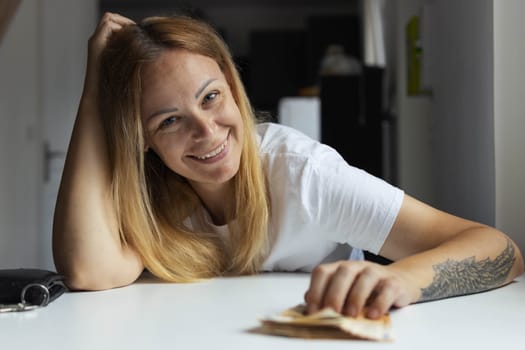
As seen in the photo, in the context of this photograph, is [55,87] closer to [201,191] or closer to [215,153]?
[201,191]

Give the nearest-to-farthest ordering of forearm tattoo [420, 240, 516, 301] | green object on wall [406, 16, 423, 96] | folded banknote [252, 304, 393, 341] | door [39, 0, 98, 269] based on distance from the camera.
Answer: folded banknote [252, 304, 393, 341] < forearm tattoo [420, 240, 516, 301] < green object on wall [406, 16, 423, 96] < door [39, 0, 98, 269]

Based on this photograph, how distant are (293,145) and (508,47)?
55 cm

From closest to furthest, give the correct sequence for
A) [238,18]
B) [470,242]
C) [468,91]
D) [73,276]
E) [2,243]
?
1. [470,242]
2. [73,276]
3. [468,91]
4. [2,243]
5. [238,18]

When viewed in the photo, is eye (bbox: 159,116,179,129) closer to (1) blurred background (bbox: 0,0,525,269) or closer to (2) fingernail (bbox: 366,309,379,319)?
(1) blurred background (bbox: 0,0,525,269)

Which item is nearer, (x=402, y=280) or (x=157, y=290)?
(x=402, y=280)

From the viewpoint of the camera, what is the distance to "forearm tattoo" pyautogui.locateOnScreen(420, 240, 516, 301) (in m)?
1.20

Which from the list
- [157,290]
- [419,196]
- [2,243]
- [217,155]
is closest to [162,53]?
[217,155]

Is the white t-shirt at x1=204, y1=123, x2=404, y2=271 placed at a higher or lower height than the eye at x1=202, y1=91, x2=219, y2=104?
lower

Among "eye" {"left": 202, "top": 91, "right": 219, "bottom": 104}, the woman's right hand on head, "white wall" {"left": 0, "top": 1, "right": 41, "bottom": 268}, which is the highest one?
the woman's right hand on head

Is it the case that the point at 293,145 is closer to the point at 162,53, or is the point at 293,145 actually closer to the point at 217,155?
the point at 217,155

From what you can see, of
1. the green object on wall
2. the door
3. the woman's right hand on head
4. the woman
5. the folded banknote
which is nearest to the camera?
the folded banknote

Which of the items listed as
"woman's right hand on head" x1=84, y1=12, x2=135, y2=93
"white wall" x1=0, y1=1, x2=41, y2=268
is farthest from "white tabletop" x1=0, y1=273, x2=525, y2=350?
"white wall" x1=0, y1=1, x2=41, y2=268

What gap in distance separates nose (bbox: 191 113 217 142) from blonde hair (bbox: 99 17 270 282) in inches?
4.6

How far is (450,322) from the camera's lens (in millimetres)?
1062
